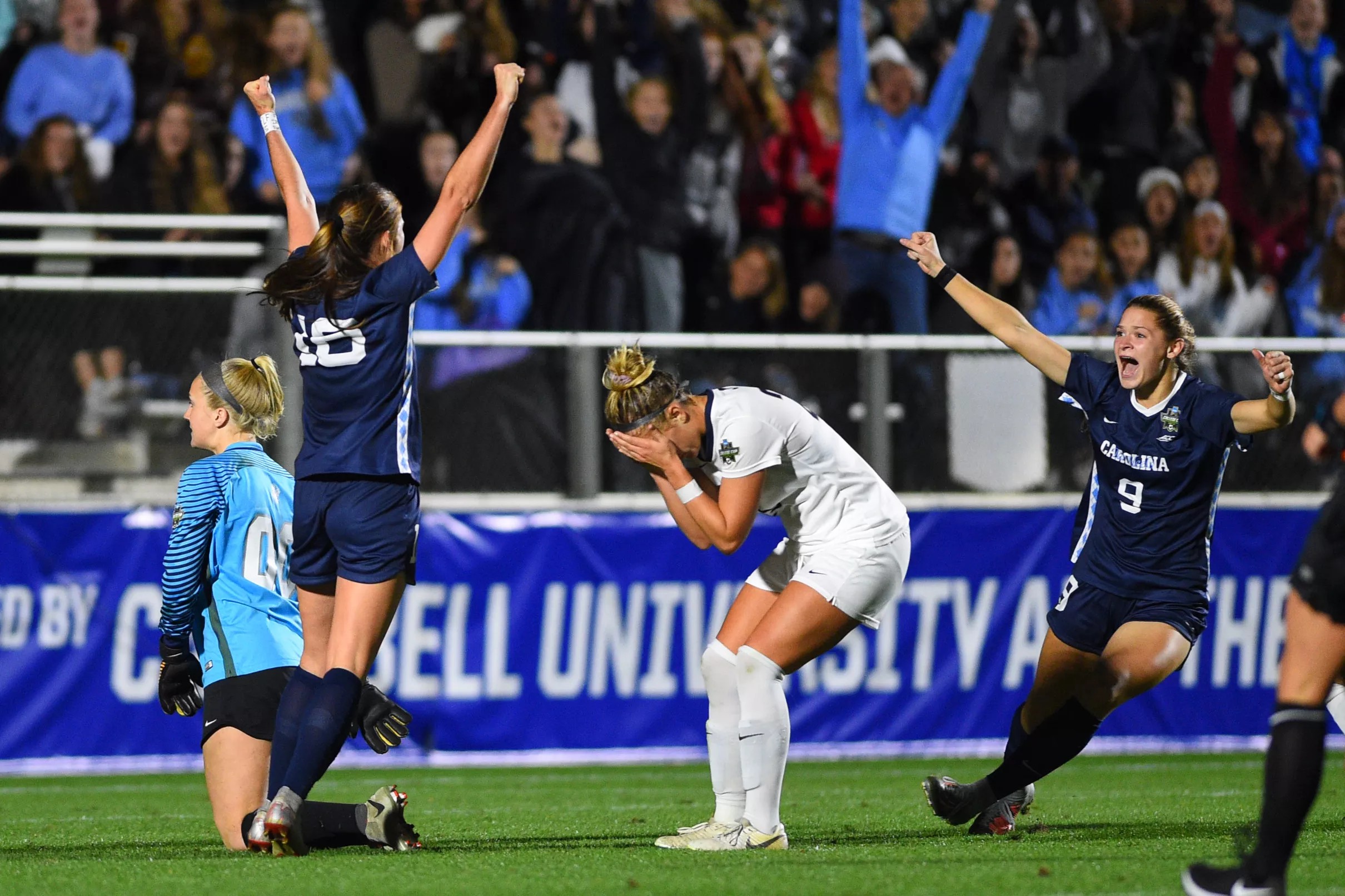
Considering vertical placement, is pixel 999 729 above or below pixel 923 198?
below

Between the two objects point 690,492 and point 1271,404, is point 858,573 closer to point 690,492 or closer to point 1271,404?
point 690,492

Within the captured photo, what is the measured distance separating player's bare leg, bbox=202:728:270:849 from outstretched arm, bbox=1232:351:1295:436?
11.3ft

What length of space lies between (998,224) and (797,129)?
5.70ft

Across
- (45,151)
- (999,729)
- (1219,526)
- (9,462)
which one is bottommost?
(999,729)

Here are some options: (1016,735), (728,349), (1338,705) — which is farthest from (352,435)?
(728,349)

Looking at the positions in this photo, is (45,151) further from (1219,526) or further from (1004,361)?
(1219,526)

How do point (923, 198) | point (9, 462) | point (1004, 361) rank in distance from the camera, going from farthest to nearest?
point (923, 198) < point (1004, 361) < point (9, 462)

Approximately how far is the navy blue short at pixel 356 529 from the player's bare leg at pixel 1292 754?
2.46 metres

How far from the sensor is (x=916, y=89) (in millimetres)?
13648

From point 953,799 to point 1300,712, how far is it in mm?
2238

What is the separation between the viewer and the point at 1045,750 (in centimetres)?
625

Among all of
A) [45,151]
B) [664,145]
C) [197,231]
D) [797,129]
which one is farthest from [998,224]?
[45,151]

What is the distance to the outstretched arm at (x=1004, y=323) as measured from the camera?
6547 millimetres

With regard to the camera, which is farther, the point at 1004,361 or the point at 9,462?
the point at 1004,361
